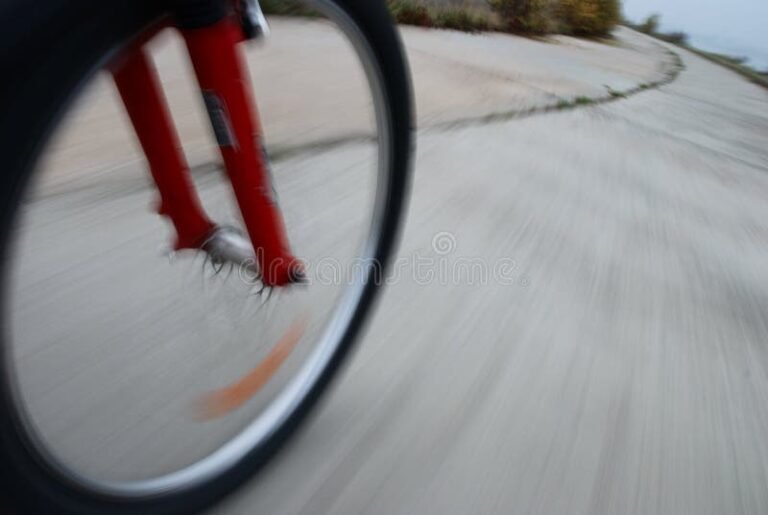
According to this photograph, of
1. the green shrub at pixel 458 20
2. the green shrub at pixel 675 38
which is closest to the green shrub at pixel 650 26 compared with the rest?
the green shrub at pixel 675 38

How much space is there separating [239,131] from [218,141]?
0.11 ft

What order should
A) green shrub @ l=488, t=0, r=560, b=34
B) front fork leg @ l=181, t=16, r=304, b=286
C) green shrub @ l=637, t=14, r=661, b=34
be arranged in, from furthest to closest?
green shrub @ l=637, t=14, r=661, b=34, green shrub @ l=488, t=0, r=560, b=34, front fork leg @ l=181, t=16, r=304, b=286

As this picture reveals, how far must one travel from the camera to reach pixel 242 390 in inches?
46.1

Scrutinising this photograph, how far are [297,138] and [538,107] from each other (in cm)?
210

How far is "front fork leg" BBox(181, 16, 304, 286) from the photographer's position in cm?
76

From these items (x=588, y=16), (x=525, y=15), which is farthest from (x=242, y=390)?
(x=588, y=16)

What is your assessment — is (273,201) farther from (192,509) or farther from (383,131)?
(192,509)

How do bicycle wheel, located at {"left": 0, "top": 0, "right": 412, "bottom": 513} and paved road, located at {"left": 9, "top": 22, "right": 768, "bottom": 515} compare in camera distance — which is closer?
bicycle wheel, located at {"left": 0, "top": 0, "right": 412, "bottom": 513}

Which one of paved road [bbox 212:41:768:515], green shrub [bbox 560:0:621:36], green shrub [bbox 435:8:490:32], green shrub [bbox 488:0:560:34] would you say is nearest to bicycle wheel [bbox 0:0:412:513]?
paved road [bbox 212:41:768:515]

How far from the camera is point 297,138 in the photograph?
2391mm

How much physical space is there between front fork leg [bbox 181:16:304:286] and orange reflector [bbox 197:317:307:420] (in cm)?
24

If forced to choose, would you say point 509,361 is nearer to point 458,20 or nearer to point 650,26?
point 458,20

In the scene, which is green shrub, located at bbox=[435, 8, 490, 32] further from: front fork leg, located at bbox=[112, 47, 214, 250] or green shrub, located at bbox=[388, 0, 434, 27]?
front fork leg, located at bbox=[112, 47, 214, 250]

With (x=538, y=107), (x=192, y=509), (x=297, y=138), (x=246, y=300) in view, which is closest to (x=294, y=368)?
(x=246, y=300)
